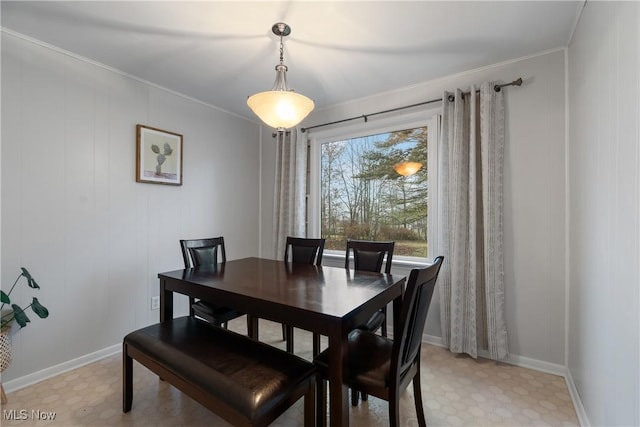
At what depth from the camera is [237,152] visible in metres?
3.64

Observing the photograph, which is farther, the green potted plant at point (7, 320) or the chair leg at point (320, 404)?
the green potted plant at point (7, 320)

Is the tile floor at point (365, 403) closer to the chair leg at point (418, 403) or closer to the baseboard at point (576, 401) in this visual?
the baseboard at point (576, 401)

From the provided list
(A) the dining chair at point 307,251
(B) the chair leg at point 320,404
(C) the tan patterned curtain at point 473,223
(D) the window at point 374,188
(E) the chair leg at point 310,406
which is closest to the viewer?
(E) the chair leg at point 310,406

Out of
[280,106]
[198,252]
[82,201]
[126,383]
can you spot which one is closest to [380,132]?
[280,106]

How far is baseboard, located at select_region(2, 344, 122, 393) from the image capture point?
1947 millimetres

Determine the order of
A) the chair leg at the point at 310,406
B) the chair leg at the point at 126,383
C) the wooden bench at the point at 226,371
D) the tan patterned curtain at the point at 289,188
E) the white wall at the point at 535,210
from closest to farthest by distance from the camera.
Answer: the wooden bench at the point at 226,371 → the chair leg at the point at 310,406 → the chair leg at the point at 126,383 → the white wall at the point at 535,210 → the tan patterned curtain at the point at 289,188

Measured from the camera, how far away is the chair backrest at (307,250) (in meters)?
2.65

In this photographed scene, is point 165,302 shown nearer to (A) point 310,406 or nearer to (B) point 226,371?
(B) point 226,371

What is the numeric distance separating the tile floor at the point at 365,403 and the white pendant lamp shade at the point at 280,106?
1813 millimetres

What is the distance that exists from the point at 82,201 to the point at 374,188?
2.68 metres

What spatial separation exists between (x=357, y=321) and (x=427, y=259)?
5.57 feet

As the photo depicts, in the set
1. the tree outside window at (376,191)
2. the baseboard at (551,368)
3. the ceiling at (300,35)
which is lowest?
the baseboard at (551,368)

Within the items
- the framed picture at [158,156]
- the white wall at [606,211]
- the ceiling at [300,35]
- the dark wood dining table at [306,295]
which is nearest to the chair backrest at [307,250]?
the dark wood dining table at [306,295]

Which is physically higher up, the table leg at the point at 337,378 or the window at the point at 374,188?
the window at the point at 374,188
